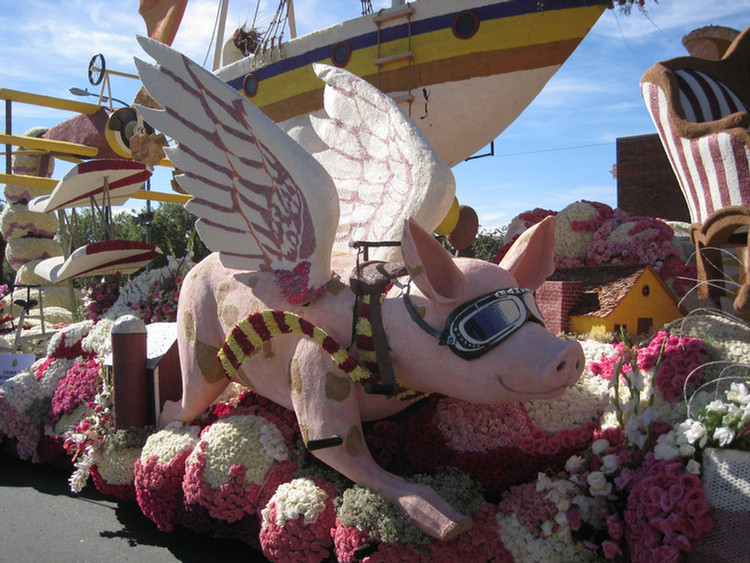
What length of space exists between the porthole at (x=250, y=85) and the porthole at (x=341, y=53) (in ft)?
4.06

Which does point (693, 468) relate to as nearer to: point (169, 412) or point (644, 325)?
point (644, 325)

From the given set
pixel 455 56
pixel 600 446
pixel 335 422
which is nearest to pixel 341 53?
pixel 455 56

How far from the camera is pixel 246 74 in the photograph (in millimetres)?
7793

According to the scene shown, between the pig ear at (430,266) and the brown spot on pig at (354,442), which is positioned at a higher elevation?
the pig ear at (430,266)

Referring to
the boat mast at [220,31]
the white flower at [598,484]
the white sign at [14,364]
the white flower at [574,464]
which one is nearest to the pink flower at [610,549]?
the white flower at [598,484]

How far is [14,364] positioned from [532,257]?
457 centimetres

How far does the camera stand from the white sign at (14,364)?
5184 mm

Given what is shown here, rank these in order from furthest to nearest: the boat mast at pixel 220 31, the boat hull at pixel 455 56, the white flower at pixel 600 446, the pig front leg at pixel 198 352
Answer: the boat mast at pixel 220 31 < the boat hull at pixel 455 56 < the pig front leg at pixel 198 352 < the white flower at pixel 600 446

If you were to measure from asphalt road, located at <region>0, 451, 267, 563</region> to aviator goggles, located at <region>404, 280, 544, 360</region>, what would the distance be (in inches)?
65.9

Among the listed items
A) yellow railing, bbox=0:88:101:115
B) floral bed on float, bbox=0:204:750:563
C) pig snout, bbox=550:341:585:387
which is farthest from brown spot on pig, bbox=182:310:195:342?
yellow railing, bbox=0:88:101:115

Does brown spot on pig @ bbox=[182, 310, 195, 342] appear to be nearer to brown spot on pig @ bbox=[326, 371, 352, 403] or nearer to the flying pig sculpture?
the flying pig sculpture

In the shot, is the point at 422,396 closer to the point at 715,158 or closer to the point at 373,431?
the point at 373,431

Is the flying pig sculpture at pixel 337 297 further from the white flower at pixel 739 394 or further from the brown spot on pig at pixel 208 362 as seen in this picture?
the white flower at pixel 739 394

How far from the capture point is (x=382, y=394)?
269 cm
